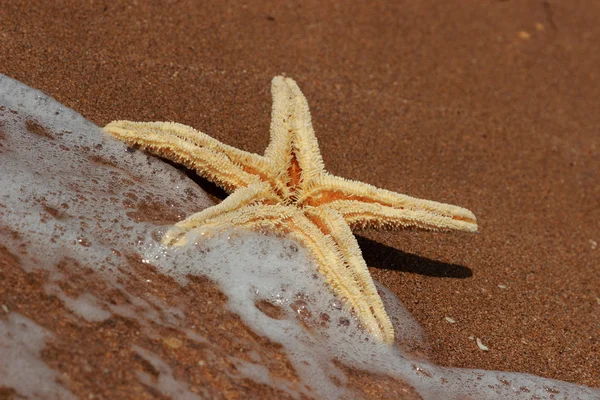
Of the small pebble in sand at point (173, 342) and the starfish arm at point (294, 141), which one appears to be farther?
the starfish arm at point (294, 141)

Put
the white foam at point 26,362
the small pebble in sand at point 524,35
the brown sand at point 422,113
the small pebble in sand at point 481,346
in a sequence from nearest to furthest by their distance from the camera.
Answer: the white foam at point 26,362 → the small pebble in sand at point 481,346 → the brown sand at point 422,113 → the small pebble in sand at point 524,35

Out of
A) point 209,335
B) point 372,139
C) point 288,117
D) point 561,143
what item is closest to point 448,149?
point 372,139

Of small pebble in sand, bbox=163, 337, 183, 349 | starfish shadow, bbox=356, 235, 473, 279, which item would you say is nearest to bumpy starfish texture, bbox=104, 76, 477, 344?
starfish shadow, bbox=356, 235, 473, 279

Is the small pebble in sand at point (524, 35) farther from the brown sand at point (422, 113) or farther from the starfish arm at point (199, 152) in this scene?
the starfish arm at point (199, 152)

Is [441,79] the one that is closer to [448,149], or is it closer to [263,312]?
[448,149]

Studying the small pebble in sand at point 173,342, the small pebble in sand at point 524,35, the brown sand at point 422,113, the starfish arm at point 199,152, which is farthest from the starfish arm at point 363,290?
the small pebble in sand at point 524,35

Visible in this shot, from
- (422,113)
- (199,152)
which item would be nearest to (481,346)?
(199,152)
